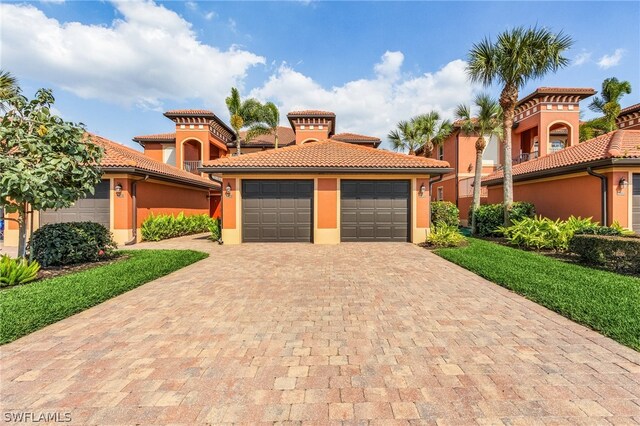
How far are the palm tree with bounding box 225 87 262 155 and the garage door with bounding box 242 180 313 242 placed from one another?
11.9 metres

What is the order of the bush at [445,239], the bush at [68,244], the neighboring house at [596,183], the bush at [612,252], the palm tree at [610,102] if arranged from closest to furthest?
1. the bush at [612,252]
2. the bush at [68,244]
3. the neighboring house at [596,183]
4. the bush at [445,239]
5. the palm tree at [610,102]

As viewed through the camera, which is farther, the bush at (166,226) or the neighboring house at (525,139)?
the neighboring house at (525,139)

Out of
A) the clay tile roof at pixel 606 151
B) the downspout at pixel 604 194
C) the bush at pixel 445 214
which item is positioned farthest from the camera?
the bush at pixel 445 214

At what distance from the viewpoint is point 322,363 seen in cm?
305

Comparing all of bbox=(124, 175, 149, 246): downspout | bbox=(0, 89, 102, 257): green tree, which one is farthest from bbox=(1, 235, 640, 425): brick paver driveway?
bbox=(124, 175, 149, 246): downspout

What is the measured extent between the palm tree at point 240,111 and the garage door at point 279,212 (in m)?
11.9

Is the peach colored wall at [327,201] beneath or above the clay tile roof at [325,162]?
beneath

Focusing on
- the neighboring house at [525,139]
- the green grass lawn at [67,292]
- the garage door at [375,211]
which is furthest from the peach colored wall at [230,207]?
the neighboring house at [525,139]

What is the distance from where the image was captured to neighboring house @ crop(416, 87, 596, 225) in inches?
791

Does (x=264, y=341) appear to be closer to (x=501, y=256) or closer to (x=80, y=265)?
(x=80, y=265)

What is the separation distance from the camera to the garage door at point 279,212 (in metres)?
12.2

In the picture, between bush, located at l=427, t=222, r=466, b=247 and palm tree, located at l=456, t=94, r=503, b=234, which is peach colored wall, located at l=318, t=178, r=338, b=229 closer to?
bush, located at l=427, t=222, r=466, b=247

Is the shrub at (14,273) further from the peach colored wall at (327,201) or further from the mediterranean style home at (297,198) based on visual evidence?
the peach colored wall at (327,201)

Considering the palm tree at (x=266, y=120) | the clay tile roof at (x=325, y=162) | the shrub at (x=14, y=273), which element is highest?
the palm tree at (x=266, y=120)
